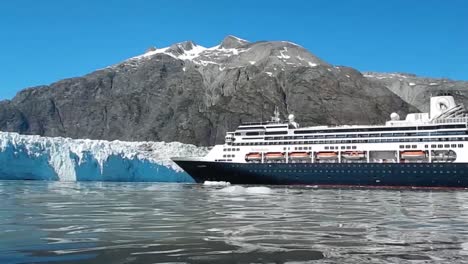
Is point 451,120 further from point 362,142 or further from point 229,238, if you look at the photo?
point 229,238

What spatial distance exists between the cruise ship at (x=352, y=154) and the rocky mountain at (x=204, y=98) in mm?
82700

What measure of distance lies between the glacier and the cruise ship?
12.0 metres

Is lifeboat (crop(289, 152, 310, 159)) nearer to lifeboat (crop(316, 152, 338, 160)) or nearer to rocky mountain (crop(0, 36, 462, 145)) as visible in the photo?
lifeboat (crop(316, 152, 338, 160))

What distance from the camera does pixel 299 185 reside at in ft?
184

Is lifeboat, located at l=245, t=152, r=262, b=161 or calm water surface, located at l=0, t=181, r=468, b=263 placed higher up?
lifeboat, located at l=245, t=152, r=262, b=161

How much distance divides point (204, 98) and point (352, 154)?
4580 inches

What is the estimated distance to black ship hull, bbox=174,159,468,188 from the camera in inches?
1970

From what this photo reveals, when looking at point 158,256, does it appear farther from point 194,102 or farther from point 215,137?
point 194,102

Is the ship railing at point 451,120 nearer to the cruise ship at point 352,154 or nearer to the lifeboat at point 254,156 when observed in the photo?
the cruise ship at point 352,154

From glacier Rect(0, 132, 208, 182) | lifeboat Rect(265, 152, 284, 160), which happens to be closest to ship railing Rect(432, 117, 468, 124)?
lifeboat Rect(265, 152, 284, 160)

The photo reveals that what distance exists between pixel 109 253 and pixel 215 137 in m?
139

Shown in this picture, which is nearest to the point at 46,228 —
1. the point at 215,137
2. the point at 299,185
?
the point at 299,185

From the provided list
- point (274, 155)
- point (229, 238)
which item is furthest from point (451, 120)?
point (229, 238)

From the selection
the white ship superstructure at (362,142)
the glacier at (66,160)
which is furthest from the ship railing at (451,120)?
the glacier at (66,160)
